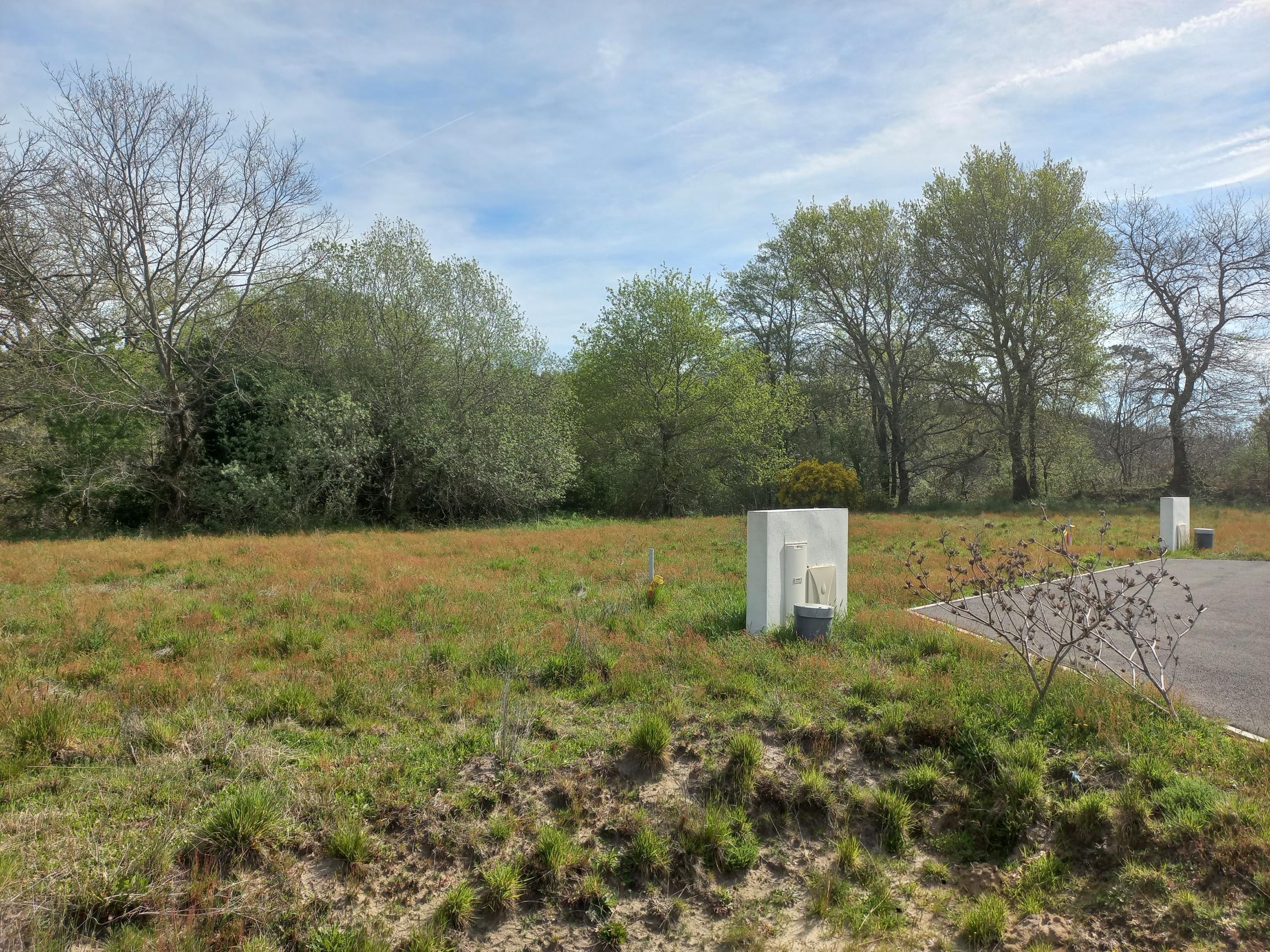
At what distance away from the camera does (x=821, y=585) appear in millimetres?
7414

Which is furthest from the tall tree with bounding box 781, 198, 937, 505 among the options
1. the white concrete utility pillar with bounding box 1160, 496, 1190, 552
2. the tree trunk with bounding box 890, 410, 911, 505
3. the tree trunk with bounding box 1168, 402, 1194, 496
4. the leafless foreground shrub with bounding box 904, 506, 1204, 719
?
the leafless foreground shrub with bounding box 904, 506, 1204, 719

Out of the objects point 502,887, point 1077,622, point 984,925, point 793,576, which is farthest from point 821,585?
point 502,887

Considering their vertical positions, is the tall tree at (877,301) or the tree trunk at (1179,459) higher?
the tall tree at (877,301)

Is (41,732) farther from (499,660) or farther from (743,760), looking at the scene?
(743,760)

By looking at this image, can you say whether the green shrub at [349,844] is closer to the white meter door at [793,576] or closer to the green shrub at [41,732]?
the green shrub at [41,732]

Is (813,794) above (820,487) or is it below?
below

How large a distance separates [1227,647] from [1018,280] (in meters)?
25.1

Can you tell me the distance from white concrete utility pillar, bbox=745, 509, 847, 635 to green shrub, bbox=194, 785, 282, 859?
4530mm

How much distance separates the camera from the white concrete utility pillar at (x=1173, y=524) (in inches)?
578

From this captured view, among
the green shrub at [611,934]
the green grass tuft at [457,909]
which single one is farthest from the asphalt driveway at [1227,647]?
the green grass tuft at [457,909]

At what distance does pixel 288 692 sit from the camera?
5477 millimetres

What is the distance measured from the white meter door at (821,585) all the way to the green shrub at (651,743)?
2.94 metres

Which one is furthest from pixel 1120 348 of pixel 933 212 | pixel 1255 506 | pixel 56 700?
pixel 56 700

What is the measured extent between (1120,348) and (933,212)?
920 cm
